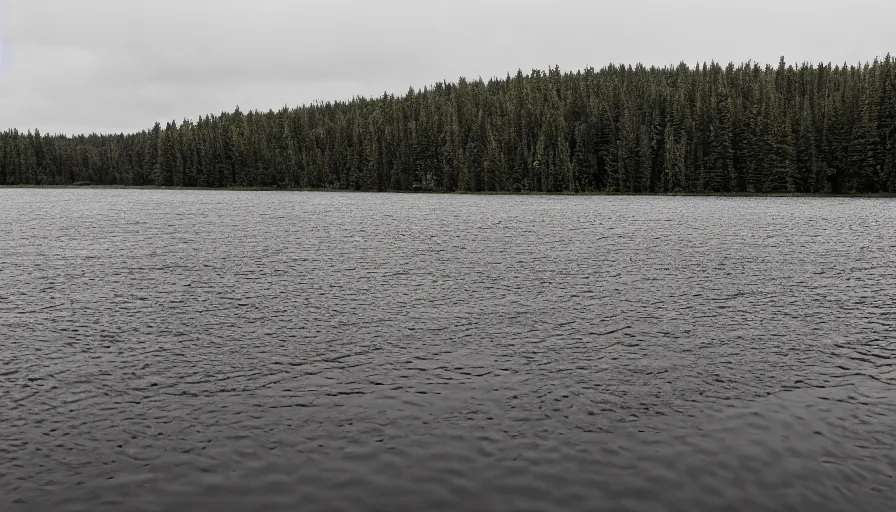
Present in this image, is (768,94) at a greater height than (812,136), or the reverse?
(768,94)

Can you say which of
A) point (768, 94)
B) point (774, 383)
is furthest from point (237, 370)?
point (768, 94)

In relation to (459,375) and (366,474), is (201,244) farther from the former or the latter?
(366,474)

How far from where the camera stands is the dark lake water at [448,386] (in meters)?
16.3

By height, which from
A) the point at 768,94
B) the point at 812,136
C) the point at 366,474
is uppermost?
the point at 768,94

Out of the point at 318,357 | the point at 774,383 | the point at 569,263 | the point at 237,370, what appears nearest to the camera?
the point at 774,383

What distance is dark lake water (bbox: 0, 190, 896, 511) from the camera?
641 inches

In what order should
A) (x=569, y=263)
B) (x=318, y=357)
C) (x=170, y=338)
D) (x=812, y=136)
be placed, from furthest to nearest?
(x=812, y=136)
(x=569, y=263)
(x=170, y=338)
(x=318, y=357)

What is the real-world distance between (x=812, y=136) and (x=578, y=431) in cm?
17595

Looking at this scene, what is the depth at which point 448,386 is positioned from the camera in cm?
2333

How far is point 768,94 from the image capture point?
197875mm

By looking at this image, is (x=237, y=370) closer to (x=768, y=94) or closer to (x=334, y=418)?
(x=334, y=418)

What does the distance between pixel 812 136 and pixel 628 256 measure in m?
138

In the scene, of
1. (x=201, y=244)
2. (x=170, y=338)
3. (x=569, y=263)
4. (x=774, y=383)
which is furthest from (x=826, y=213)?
(x=170, y=338)

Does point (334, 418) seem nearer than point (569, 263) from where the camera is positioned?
Yes
